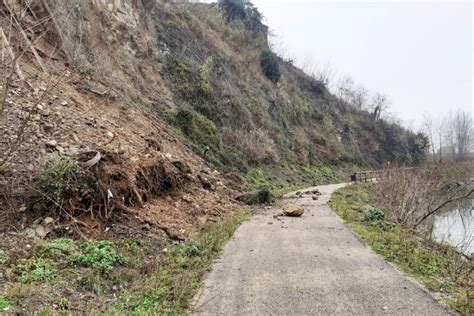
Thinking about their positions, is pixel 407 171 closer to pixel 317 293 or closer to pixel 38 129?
pixel 317 293

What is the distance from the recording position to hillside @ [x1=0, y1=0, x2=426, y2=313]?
6.33 metres

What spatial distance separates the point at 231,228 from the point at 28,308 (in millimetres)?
5430

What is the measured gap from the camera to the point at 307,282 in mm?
5465

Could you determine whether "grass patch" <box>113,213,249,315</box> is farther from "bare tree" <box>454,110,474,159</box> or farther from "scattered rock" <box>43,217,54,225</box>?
"bare tree" <box>454,110,474,159</box>

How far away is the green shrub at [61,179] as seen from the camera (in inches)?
270

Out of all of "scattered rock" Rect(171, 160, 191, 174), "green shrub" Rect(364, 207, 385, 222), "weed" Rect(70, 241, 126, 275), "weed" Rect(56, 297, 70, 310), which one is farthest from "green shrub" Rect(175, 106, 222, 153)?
"weed" Rect(56, 297, 70, 310)

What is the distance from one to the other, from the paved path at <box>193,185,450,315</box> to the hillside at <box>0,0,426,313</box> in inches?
32.2

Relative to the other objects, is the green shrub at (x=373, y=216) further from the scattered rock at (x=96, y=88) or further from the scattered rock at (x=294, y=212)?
the scattered rock at (x=96, y=88)

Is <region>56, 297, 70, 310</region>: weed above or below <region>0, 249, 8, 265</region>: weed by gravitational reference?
below

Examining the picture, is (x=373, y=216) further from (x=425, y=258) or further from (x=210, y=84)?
(x=210, y=84)

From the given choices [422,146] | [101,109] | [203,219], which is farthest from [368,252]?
[422,146]

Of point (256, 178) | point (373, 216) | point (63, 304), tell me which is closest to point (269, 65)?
point (256, 178)

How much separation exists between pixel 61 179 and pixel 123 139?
14.4 ft

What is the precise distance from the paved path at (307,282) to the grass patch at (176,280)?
198 mm
